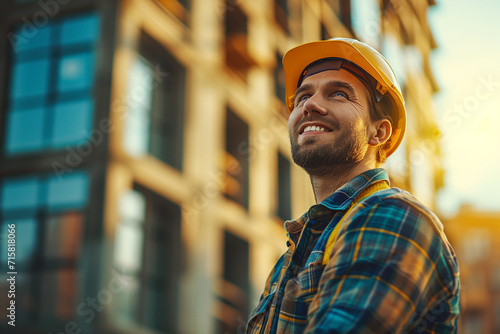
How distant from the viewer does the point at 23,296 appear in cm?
1535

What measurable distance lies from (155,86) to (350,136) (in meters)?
16.2

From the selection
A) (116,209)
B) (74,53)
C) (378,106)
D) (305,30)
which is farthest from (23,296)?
(305,30)

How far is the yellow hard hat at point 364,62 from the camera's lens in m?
3.02

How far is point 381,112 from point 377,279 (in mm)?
1429

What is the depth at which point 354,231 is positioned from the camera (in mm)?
2098

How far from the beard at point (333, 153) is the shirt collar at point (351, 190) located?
175 mm

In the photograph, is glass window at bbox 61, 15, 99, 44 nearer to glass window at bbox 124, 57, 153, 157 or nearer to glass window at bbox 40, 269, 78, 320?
glass window at bbox 124, 57, 153, 157

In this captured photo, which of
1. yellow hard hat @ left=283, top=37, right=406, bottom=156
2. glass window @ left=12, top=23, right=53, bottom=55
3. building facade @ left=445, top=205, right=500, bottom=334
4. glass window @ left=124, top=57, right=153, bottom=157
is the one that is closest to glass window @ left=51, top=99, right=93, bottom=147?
glass window @ left=124, top=57, right=153, bottom=157

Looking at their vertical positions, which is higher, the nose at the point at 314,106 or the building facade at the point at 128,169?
the building facade at the point at 128,169

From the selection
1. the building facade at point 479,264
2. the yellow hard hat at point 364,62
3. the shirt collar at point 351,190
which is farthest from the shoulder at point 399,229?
the building facade at point 479,264

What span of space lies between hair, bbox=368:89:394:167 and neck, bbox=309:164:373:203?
278 mm

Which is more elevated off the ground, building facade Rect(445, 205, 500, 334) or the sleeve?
building facade Rect(445, 205, 500, 334)

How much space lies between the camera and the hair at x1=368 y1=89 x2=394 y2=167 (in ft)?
10.1

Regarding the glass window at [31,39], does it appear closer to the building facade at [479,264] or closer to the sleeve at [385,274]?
the sleeve at [385,274]
